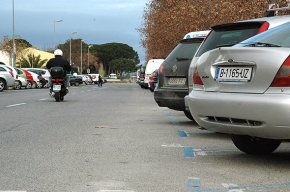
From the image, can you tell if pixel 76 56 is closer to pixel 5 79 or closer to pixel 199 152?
pixel 5 79

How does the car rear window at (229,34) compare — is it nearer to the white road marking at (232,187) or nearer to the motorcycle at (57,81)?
the white road marking at (232,187)

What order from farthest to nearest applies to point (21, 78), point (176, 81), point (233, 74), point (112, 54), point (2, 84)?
1. point (112, 54)
2. point (21, 78)
3. point (2, 84)
4. point (176, 81)
5. point (233, 74)

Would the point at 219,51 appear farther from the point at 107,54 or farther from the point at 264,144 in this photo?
the point at 107,54

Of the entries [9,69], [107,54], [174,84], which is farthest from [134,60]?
[174,84]

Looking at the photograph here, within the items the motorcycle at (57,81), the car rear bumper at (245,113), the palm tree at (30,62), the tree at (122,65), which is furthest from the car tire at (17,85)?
the tree at (122,65)

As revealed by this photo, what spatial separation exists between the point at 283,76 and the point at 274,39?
687mm

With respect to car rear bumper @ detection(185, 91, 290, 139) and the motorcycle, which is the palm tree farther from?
car rear bumper @ detection(185, 91, 290, 139)

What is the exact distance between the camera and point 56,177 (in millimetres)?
5805

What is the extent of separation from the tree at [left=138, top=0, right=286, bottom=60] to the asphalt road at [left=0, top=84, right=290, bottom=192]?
1923 cm

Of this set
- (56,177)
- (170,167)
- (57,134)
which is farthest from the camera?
(57,134)

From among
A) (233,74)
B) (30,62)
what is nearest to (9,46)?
(30,62)

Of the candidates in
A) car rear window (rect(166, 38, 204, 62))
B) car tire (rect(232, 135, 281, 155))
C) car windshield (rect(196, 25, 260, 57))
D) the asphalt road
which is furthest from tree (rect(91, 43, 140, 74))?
car tire (rect(232, 135, 281, 155))

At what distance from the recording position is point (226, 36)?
324 inches

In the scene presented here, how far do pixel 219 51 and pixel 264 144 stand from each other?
4.64 feet
